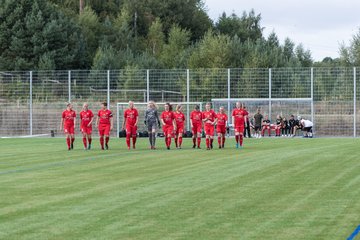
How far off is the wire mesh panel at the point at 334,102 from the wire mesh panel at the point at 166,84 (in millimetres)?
7594

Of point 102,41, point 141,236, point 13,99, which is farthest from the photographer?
point 102,41

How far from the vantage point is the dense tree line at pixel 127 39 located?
72.3 metres

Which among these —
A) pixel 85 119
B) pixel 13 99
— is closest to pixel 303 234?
pixel 85 119

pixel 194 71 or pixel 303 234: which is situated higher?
pixel 194 71

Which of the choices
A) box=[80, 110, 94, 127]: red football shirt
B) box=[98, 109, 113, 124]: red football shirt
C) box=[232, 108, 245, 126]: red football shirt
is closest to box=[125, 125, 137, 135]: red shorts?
box=[98, 109, 113, 124]: red football shirt

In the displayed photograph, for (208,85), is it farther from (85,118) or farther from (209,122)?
(85,118)

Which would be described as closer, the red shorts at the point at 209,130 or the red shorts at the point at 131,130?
the red shorts at the point at 209,130

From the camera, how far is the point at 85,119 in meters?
33.7

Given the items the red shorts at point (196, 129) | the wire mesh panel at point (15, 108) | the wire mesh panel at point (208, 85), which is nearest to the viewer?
the red shorts at point (196, 129)

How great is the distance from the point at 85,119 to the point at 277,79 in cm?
2037

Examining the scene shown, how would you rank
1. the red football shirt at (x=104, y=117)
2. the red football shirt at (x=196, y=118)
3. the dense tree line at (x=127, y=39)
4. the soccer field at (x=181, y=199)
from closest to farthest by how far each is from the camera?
1. the soccer field at (x=181, y=199)
2. the red football shirt at (x=104, y=117)
3. the red football shirt at (x=196, y=118)
4. the dense tree line at (x=127, y=39)

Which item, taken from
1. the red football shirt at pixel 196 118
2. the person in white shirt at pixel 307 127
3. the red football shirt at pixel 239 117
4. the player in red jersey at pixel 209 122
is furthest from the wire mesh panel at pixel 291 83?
the player in red jersey at pixel 209 122

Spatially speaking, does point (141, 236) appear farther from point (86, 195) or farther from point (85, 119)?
point (85, 119)

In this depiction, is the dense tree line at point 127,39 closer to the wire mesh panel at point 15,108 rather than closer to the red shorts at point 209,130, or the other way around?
the wire mesh panel at point 15,108
